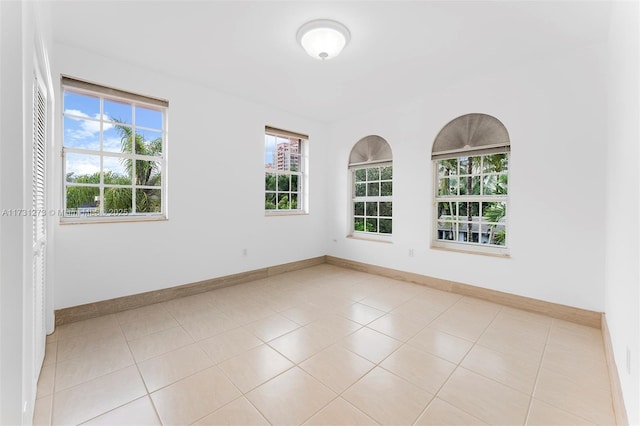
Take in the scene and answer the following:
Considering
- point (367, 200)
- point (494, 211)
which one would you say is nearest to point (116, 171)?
point (367, 200)

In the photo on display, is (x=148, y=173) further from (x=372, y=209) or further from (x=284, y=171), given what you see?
(x=372, y=209)

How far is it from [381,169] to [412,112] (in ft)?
3.37

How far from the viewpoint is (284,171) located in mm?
4820

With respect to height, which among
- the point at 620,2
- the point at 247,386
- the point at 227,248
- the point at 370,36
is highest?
the point at 370,36

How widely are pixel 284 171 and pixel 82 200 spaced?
275cm

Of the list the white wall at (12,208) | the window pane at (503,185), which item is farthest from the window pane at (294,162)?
the white wall at (12,208)

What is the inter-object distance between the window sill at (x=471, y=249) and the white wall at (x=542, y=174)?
84 millimetres

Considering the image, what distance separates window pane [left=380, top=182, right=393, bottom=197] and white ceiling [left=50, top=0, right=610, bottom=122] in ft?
5.15

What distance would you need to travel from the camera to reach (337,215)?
208 inches

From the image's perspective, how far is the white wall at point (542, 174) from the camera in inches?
108

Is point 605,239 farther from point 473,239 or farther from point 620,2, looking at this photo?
point 620,2

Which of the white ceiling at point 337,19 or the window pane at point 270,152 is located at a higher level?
the white ceiling at point 337,19

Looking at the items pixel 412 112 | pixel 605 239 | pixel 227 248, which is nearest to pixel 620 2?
pixel 605 239

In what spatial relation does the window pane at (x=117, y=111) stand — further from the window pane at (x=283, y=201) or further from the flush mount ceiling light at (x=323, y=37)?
the window pane at (x=283, y=201)
